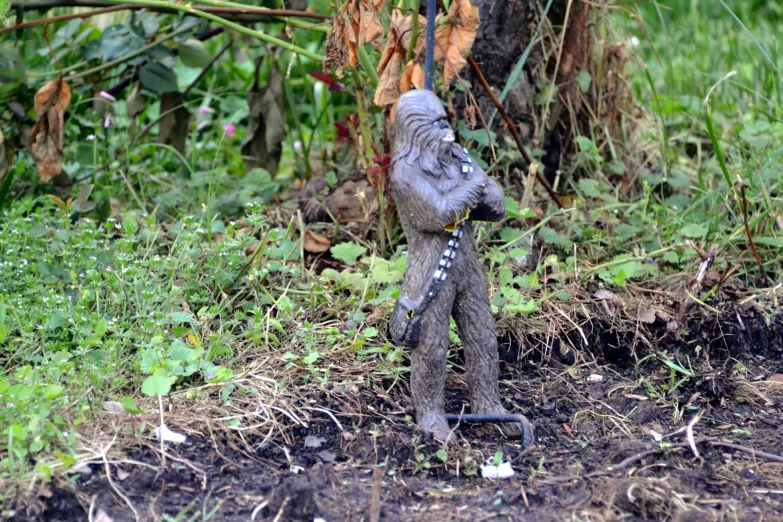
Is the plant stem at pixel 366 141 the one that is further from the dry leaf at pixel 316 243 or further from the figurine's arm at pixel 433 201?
the figurine's arm at pixel 433 201

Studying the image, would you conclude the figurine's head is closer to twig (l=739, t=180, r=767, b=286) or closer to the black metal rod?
the black metal rod

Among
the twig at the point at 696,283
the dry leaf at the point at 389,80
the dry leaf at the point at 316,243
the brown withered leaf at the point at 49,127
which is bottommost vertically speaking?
the dry leaf at the point at 316,243

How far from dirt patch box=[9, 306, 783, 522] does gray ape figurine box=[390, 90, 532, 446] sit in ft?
0.44

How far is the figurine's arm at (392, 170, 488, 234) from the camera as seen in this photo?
2.19 metres

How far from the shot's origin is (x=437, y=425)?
7.82ft

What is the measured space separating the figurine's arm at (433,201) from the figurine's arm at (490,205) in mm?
37

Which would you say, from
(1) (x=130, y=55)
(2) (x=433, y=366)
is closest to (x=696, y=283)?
(2) (x=433, y=366)

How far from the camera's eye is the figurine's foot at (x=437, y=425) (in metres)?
2.36

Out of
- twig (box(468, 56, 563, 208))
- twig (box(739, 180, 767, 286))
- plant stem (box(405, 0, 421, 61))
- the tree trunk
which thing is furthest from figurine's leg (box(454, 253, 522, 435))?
the tree trunk

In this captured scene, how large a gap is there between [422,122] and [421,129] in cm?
2

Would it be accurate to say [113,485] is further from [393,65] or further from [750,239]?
[750,239]

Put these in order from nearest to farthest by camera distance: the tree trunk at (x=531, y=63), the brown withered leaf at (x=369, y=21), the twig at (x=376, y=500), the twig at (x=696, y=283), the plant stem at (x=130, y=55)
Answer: the twig at (x=376, y=500)
the brown withered leaf at (x=369, y=21)
the twig at (x=696, y=283)
the tree trunk at (x=531, y=63)
the plant stem at (x=130, y=55)

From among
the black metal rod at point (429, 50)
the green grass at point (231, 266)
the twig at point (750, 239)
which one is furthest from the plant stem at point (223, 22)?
the twig at point (750, 239)

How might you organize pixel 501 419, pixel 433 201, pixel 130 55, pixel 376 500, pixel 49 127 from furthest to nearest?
pixel 130 55, pixel 49 127, pixel 501 419, pixel 433 201, pixel 376 500
